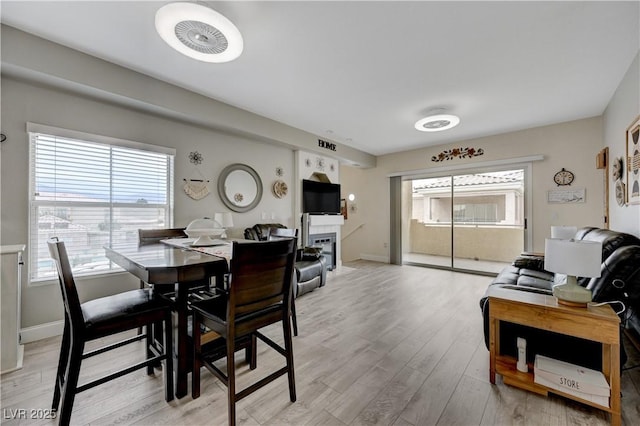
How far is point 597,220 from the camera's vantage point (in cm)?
397

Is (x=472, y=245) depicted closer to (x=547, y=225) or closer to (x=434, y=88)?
(x=547, y=225)

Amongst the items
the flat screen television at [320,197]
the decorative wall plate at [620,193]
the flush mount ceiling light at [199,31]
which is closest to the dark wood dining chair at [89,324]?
the flush mount ceiling light at [199,31]

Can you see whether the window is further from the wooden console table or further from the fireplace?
the wooden console table

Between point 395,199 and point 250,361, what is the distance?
5.19 metres

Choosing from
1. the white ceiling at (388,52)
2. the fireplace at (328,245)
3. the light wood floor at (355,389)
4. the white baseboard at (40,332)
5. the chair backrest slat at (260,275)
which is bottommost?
the light wood floor at (355,389)

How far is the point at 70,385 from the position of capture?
1.33 metres

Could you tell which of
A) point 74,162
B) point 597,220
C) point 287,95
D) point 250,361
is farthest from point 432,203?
point 74,162

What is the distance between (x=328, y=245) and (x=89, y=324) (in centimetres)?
441

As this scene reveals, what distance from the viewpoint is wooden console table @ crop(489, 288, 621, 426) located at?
1.43 meters

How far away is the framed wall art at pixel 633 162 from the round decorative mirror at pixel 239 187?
175 inches

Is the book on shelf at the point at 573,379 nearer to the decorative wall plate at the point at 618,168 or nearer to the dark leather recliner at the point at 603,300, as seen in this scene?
the dark leather recliner at the point at 603,300

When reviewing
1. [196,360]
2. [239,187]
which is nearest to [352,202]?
[239,187]

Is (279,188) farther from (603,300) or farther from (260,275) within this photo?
(603,300)

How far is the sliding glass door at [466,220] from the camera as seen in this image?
5090 millimetres
